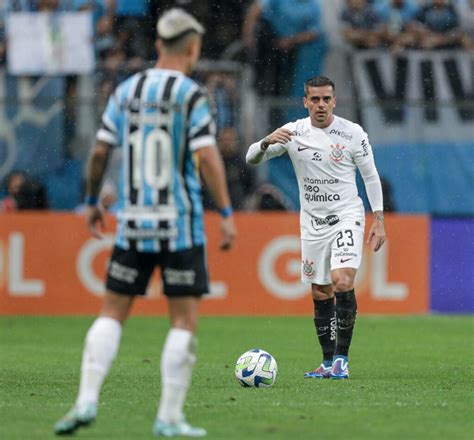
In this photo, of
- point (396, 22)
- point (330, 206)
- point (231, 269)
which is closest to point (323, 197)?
point (330, 206)

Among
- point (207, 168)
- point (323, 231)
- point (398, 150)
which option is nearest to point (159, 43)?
point (207, 168)

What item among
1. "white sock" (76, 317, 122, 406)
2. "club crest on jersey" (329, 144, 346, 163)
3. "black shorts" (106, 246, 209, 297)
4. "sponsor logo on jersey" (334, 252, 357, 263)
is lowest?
"white sock" (76, 317, 122, 406)

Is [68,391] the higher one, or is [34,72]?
[34,72]

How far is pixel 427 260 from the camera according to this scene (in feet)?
60.2

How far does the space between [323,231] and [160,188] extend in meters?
3.98

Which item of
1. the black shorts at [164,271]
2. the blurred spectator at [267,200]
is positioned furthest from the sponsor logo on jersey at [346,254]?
the blurred spectator at [267,200]

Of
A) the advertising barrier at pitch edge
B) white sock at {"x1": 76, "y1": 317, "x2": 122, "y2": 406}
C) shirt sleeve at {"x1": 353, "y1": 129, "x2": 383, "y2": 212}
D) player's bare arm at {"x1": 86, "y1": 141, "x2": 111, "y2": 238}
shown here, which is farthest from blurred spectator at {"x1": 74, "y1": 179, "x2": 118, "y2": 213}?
white sock at {"x1": 76, "y1": 317, "x2": 122, "y2": 406}

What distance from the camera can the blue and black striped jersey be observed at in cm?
655

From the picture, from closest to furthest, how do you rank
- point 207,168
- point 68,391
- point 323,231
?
point 207,168
point 68,391
point 323,231

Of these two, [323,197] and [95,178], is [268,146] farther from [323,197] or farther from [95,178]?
[95,178]

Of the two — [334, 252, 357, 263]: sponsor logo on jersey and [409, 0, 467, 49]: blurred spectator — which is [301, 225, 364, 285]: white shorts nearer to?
[334, 252, 357, 263]: sponsor logo on jersey

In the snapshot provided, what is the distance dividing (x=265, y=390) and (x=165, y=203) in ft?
9.18

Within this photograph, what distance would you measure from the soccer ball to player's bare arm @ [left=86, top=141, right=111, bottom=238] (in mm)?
2733

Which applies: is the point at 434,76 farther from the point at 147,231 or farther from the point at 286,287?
the point at 147,231
